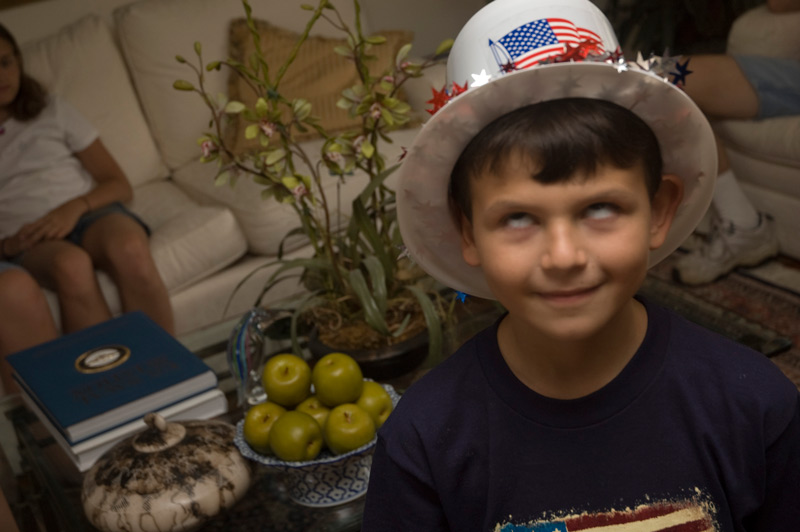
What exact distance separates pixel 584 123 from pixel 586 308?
0.16m

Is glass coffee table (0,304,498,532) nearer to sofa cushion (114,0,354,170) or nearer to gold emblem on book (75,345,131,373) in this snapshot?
gold emblem on book (75,345,131,373)

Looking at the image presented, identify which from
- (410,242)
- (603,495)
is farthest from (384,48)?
(603,495)

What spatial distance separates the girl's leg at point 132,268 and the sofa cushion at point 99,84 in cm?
57

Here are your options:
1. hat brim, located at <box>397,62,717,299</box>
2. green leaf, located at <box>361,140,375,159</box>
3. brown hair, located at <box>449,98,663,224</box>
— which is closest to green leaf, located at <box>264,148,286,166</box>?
green leaf, located at <box>361,140,375,159</box>

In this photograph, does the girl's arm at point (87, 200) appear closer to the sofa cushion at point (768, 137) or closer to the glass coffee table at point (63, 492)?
the glass coffee table at point (63, 492)

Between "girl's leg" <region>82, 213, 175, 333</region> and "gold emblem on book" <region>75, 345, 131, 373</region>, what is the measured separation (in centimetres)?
84

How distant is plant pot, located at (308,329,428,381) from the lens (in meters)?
1.30

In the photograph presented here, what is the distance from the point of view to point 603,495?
0.73 m

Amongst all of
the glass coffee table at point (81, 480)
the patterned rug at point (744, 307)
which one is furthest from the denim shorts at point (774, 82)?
the glass coffee table at point (81, 480)

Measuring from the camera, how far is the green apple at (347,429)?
39.9 inches

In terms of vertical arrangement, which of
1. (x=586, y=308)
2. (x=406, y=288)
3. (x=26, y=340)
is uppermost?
(x=586, y=308)

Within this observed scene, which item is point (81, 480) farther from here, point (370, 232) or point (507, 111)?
point (507, 111)

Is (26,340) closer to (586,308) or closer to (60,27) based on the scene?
(60,27)

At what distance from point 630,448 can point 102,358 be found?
97 centimetres
